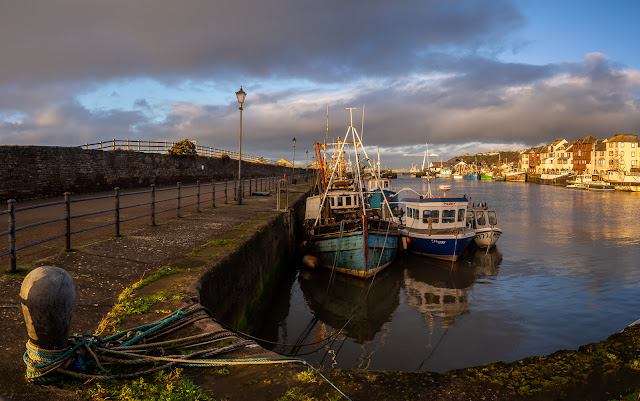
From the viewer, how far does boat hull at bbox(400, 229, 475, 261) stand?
19.9 m

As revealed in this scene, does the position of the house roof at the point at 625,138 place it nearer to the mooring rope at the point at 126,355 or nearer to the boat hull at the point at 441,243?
the boat hull at the point at 441,243

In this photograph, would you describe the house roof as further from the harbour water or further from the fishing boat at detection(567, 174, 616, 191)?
the harbour water

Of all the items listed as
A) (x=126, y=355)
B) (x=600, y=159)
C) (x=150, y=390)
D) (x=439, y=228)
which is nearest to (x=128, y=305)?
(x=126, y=355)

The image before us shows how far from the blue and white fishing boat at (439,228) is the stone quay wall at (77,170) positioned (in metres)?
17.6

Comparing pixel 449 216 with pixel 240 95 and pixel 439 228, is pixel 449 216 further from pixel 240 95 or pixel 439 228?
pixel 240 95

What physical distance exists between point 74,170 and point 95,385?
2084 cm

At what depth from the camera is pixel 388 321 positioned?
42.8 ft

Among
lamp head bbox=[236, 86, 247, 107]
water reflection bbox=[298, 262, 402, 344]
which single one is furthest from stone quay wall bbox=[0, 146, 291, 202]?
water reflection bbox=[298, 262, 402, 344]

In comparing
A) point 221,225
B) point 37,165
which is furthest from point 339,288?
point 37,165

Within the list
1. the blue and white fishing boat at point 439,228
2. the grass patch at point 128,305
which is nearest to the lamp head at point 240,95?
the blue and white fishing boat at point 439,228

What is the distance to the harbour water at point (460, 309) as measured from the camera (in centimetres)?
1062

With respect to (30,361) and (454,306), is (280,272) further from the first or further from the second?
(30,361)

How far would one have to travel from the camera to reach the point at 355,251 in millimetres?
16922

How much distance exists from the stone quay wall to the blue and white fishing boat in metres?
17.6
